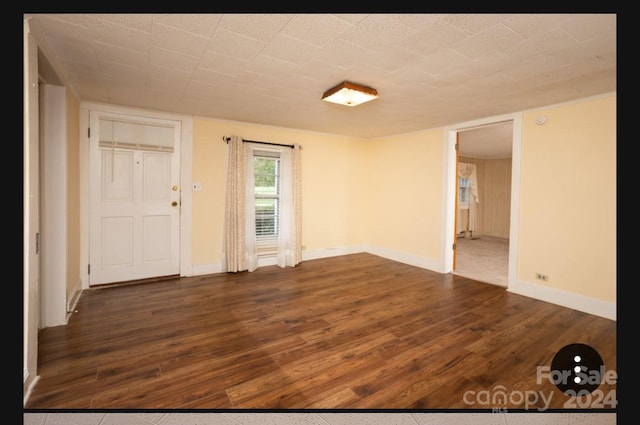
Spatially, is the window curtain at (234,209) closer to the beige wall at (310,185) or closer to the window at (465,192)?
the beige wall at (310,185)

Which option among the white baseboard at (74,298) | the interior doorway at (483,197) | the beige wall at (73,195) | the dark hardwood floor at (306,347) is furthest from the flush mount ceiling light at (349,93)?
the interior doorway at (483,197)

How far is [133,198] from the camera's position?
4027 millimetres

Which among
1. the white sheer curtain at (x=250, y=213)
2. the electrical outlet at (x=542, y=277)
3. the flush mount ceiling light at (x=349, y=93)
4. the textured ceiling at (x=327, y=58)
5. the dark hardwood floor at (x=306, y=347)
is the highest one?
the textured ceiling at (x=327, y=58)

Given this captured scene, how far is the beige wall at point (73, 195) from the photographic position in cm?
313

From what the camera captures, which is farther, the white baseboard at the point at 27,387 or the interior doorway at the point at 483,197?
the interior doorway at the point at 483,197

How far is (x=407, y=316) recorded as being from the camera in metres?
3.08

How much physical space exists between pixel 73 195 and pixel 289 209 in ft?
9.29

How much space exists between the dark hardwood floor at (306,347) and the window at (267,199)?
118 centimetres

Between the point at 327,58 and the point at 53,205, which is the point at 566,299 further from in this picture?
the point at 53,205

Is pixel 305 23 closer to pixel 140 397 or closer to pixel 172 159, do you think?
pixel 140 397

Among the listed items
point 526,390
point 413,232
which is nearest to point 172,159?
point 413,232

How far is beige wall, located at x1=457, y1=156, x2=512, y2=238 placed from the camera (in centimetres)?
845

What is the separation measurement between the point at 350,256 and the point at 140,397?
429cm

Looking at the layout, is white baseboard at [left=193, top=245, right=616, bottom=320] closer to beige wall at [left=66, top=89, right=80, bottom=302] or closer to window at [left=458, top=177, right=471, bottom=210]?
beige wall at [left=66, top=89, right=80, bottom=302]
